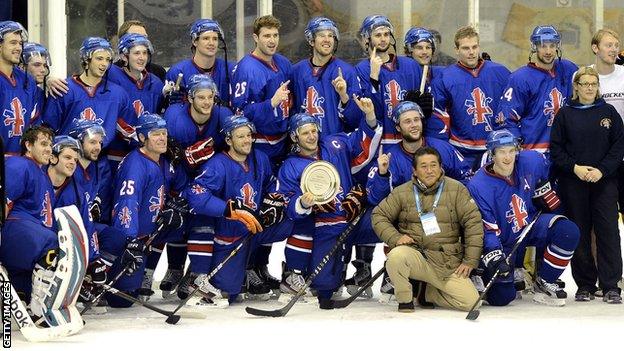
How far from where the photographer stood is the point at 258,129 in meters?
6.93

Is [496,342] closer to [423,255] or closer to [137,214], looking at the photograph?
[423,255]

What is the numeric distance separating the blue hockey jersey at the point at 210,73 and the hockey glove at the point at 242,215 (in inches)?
23.6

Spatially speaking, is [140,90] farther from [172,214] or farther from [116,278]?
[116,278]

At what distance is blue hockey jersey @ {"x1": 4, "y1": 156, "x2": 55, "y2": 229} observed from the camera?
600 cm

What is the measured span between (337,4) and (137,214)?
3976 mm

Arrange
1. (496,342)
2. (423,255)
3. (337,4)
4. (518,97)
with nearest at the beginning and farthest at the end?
(496,342)
(423,255)
(518,97)
(337,4)

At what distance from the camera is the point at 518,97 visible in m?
6.94

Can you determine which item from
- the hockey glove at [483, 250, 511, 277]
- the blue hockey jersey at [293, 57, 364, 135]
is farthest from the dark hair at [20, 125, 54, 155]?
the hockey glove at [483, 250, 511, 277]

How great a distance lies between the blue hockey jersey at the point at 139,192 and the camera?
654cm

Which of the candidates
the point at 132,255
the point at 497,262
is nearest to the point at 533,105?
the point at 497,262

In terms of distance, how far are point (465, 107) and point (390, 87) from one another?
35 centimetres

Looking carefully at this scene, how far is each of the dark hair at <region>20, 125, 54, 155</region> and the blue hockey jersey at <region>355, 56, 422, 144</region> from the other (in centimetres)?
151

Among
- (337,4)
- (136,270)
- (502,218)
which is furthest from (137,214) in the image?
(337,4)

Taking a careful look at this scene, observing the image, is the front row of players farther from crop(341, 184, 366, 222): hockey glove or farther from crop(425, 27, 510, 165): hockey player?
crop(425, 27, 510, 165): hockey player
